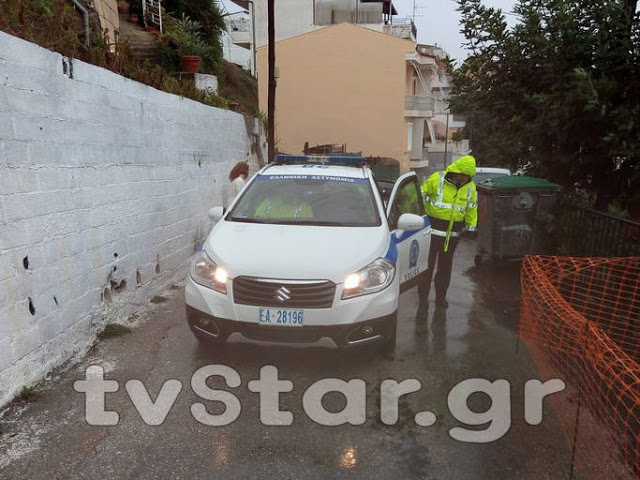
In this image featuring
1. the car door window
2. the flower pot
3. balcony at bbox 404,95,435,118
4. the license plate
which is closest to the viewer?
the license plate

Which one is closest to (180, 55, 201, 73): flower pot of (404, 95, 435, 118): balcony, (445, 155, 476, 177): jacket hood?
(445, 155, 476, 177): jacket hood

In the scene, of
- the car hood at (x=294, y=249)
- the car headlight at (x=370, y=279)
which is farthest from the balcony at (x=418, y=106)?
the car headlight at (x=370, y=279)

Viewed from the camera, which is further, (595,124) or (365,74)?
(365,74)

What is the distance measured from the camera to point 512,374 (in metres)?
4.59

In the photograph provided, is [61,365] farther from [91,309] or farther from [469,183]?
[469,183]

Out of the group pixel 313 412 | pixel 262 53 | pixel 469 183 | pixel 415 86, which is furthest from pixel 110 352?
pixel 415 86

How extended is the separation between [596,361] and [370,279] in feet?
5.58

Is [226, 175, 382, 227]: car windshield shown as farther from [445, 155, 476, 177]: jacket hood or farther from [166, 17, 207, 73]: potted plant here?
[166, 17, 207, 73]: potted plant

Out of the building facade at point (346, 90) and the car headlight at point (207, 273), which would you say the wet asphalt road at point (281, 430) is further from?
the building facade at point (346, 90)

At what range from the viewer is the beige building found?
28.5m

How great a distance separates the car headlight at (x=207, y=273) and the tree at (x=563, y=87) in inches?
167

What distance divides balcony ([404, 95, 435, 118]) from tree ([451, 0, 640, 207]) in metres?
21.8

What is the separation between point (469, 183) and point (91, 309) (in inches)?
163

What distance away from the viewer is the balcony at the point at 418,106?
29.6 metres
